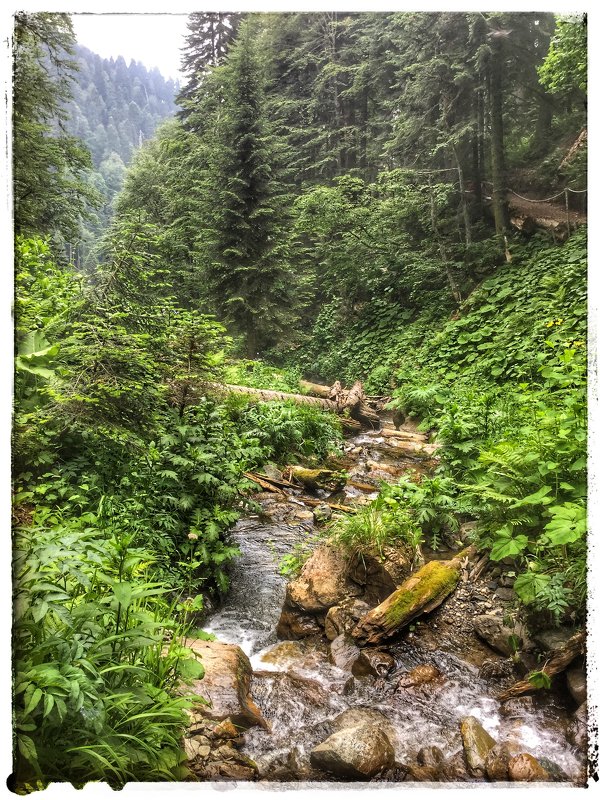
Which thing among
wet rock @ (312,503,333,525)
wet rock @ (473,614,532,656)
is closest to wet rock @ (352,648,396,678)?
wet rock @ (473,614,532,656)

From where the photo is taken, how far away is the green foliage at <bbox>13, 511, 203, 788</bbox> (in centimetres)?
132

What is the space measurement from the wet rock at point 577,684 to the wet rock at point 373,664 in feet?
3.27

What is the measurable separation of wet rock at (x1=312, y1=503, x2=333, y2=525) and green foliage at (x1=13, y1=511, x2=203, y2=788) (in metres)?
2.85

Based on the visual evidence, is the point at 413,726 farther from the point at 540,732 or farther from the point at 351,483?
the point at 351,483

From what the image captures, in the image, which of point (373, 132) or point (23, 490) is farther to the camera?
point (373, 132)

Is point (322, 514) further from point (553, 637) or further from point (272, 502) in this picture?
point (553, 637)

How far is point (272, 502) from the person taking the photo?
4.96 meters

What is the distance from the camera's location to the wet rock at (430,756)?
69.0 inches

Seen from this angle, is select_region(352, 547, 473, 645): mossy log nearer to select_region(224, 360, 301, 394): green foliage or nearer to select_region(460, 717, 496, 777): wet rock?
select_region(460, 717, 496, 777): wet rock

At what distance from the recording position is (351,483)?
540 centimetres

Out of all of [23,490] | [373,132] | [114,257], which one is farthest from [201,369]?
[373,132]

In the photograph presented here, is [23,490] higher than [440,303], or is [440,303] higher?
[440,303]

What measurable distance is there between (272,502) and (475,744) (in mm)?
3330

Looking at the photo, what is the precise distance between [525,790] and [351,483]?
3867mm
